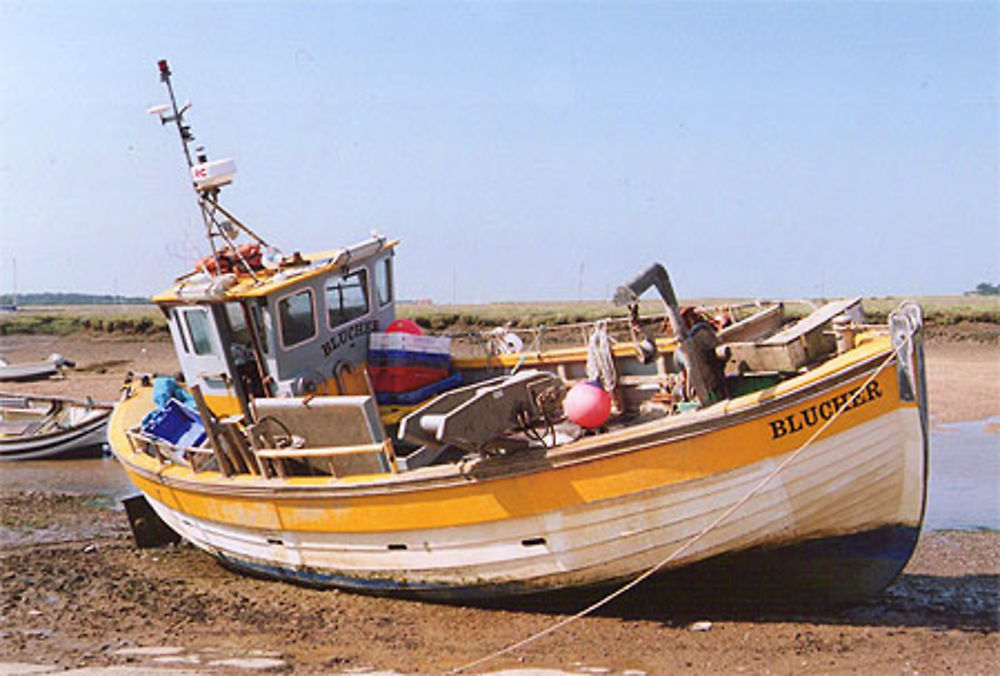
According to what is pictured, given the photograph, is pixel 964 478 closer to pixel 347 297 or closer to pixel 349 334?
pixel 349 334

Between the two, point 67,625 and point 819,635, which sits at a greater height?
point 67,625

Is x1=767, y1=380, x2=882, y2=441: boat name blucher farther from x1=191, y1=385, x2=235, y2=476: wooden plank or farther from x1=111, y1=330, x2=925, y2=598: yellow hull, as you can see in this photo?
x1=191, y1=385, x2=235, y2=476: wooden plank

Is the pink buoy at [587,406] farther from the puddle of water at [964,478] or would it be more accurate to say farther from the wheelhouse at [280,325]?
the puddle of water at [964,478]

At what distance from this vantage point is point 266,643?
8375 millimetres

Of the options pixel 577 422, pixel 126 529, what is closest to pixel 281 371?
pixel 577 422

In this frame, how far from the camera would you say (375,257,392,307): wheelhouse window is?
1172cm

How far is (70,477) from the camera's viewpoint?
17.9 metres

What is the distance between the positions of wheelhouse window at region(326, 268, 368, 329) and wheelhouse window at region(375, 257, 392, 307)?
0.24 meters

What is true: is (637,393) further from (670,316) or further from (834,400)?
(834,400)

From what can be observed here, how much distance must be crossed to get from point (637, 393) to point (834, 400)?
2674 mm

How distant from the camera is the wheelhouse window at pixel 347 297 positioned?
35.9 ft

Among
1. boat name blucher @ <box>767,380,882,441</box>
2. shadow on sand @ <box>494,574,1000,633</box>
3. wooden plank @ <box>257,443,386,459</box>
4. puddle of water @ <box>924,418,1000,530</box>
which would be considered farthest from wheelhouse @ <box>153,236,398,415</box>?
puddle of water @ <box>924,418,1000,530</box>

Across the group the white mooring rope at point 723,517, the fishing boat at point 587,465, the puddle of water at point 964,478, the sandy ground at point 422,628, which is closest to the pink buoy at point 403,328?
the fishing boat at point 587,465

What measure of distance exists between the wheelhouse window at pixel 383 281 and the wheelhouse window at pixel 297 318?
1.17 m
